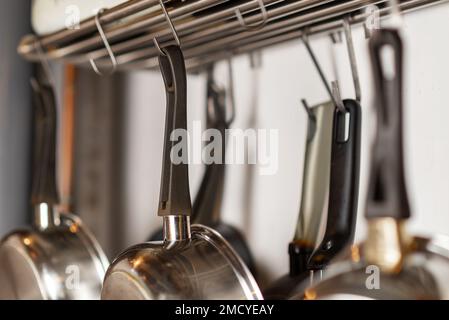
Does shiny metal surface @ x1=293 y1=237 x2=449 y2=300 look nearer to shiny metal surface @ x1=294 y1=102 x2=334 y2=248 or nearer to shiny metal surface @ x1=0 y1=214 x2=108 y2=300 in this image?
shiny metal surface @ x1=294 y1=102 x2=334 y2=248

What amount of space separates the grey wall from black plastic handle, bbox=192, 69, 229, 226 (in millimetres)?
311

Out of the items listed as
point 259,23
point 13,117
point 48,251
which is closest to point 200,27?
point 259,23

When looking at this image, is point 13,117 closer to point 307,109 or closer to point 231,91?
point 231,91

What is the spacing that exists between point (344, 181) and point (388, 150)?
18 centimetres

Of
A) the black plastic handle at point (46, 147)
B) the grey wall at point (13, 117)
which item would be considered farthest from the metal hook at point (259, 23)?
the grey wall at point (13, 117)

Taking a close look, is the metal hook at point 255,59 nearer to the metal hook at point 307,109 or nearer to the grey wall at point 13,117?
the metal hook at point 307,109

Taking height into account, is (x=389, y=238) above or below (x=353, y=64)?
below

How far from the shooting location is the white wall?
497mm

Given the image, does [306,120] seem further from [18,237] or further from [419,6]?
[18,237]

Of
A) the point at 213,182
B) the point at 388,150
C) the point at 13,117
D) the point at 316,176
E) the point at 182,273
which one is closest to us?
the point at 388,150

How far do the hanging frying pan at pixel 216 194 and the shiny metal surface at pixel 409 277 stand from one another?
Result: 280 mm

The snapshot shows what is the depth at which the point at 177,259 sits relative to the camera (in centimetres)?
47

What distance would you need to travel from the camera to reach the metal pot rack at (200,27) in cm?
48

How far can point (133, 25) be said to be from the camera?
572mm
